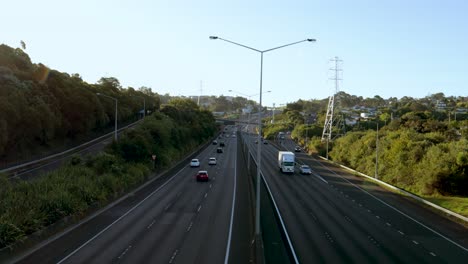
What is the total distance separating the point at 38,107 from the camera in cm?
4728

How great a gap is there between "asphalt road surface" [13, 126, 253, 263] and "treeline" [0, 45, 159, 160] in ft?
52.2

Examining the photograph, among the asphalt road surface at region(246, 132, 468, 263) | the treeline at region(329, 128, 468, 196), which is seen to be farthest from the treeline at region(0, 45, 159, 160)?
the treeline at region(329, 128, 468, 196)

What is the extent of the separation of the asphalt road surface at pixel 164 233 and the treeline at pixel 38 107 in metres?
15.9

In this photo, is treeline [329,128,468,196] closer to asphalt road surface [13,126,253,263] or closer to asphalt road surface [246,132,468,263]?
asphalt road surface [246,132,468,263]

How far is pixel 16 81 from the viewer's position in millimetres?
46125

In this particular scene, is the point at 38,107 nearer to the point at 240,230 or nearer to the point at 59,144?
the point at 59,144

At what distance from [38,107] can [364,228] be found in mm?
36357

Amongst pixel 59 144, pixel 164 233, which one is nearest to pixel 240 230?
pixel 164 233

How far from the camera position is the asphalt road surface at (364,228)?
797 inches

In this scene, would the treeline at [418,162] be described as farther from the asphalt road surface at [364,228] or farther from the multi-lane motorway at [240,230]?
the multi-lane motorway at [240,230]

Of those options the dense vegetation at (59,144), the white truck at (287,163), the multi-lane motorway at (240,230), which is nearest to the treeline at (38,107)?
the dense vegetation at (59,144)

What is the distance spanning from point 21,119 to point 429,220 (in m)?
38.6

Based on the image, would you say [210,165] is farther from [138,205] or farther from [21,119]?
[138,205]

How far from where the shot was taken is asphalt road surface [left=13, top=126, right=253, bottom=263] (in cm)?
1892
